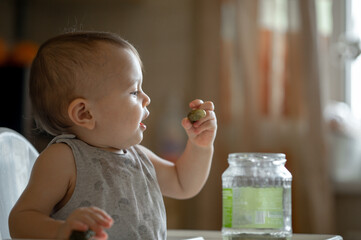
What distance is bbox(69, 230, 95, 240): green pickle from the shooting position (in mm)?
610

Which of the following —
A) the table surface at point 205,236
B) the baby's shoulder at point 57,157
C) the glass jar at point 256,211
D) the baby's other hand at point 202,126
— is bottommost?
the table surface at point 205,236

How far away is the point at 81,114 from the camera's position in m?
0.85

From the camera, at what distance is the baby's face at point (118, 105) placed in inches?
33.5

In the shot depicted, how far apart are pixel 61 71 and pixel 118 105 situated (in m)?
0.10

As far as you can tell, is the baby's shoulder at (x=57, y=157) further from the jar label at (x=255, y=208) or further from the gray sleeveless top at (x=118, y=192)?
the jar label at (x=255, y=208)

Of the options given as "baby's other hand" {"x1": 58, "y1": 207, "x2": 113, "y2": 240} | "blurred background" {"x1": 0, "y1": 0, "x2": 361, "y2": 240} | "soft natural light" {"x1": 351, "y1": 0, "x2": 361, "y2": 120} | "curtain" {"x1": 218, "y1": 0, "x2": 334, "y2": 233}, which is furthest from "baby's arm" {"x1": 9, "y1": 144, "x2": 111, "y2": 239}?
"soft natural light" {"x1": 351, "y1": 0, "x2": 361, "y2": 120}

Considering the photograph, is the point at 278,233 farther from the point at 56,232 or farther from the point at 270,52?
the point at 270,52

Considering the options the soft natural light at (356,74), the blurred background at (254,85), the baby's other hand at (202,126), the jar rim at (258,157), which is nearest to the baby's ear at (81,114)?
the baby's other hand at (202,126)

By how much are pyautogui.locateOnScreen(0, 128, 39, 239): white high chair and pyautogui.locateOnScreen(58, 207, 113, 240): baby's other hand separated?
0.30m

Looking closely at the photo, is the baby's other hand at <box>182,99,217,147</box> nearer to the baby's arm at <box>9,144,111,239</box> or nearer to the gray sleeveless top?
the gray sleeveless top

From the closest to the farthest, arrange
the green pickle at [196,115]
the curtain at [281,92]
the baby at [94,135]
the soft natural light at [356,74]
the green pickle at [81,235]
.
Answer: the green pickle at [81,235] → the baby at [94,135] → the green pickle at [196,115] → the curtain at [281,92] → the soft natural light at [356,74]

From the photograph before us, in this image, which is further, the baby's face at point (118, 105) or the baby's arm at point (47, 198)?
the baby's face at point (118, 105)

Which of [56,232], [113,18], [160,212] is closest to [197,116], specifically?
[160,212]

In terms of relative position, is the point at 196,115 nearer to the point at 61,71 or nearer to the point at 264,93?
the point at 61,71
